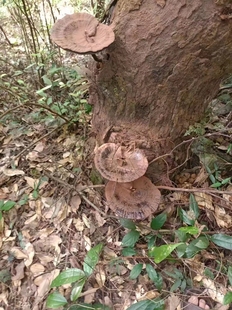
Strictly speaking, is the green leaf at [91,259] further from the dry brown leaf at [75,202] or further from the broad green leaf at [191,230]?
the broad green leaf at [191,230]

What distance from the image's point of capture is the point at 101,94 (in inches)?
70.5

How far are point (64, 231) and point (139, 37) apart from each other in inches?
44.2

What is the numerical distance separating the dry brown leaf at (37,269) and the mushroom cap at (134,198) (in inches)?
20.2

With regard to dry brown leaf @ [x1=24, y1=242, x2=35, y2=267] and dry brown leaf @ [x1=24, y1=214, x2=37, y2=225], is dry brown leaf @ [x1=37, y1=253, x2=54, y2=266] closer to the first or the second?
dry brown leaf @ [x1=24, y1=242, x2=35, y2=267]

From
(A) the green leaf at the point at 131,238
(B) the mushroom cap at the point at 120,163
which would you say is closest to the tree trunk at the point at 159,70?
(B) the mushroom cap at the point at 120,163

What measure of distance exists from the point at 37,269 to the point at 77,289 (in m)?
0.31

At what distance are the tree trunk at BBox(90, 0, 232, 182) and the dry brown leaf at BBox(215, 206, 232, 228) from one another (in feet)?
1.46

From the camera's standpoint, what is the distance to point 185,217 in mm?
1792

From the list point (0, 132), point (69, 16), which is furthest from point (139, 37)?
point (0, 132)

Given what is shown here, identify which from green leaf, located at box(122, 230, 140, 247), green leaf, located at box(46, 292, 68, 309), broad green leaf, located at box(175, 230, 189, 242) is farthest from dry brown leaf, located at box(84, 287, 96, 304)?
broad green leaf, located at box(175, 230, 189, 242)

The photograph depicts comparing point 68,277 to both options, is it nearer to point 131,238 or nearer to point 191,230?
point 131,238

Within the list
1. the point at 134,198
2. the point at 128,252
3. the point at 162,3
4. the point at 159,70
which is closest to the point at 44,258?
the point at 128,252

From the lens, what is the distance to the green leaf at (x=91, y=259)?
66.1 inches

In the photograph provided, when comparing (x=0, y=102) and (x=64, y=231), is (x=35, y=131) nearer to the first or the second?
(x=0, y=102)
